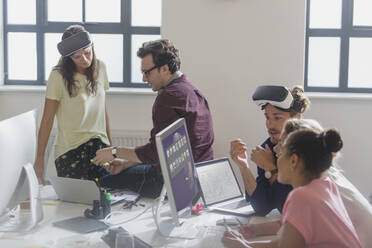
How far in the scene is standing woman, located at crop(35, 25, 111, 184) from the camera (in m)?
3.20

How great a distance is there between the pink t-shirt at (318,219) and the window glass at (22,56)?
3.61 m

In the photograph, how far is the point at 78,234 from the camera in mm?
2209

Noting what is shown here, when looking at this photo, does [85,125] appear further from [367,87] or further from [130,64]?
[367,87]

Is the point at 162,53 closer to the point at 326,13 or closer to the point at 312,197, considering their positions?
the point at 312,197

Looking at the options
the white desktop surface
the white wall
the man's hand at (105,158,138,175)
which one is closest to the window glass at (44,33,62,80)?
the white wall

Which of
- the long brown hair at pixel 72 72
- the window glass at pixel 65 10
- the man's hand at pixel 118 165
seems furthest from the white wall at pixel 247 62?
the man's hand at pixel 118 165

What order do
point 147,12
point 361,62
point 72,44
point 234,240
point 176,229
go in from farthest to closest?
point 147,12 → point 361,62 → point 72,44 → point 176,229 → point 234,240

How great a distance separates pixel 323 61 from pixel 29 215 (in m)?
2.98

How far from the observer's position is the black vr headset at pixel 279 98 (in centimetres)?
253

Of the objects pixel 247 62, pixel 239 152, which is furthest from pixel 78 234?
pixel 247 62

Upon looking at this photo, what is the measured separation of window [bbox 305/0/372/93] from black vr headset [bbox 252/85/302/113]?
199 cm

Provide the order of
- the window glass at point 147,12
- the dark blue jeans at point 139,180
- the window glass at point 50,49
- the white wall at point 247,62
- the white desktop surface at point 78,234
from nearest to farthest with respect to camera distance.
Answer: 1. the white desktop surface at point 78,234
2. the dark blue jeans at point 139,180
3. the white wall at point 247,62
4. the window glass at point 147,12
5. the window glass at point 50,49

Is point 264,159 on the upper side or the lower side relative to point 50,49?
lower

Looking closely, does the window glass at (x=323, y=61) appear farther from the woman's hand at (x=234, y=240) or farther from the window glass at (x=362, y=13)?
the woman's hand at (x=234, y=240)
